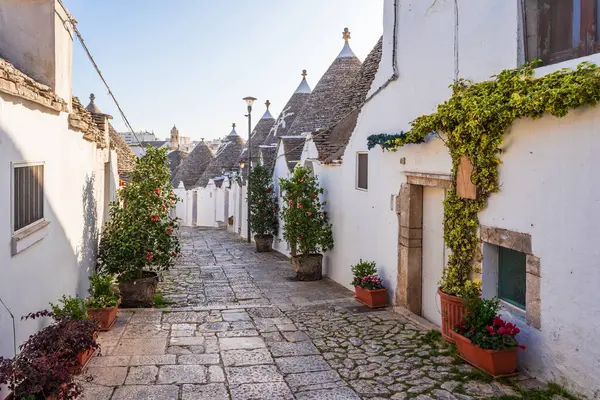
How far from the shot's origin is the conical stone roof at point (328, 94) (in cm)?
1817

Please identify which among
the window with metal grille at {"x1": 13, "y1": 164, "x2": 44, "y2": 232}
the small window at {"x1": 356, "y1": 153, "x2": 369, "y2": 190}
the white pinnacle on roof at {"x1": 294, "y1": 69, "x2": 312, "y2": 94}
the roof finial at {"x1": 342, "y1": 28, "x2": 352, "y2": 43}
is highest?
the roof finial at {"x1": 342, "y1": 28, "x2": 352, "y2": 43}

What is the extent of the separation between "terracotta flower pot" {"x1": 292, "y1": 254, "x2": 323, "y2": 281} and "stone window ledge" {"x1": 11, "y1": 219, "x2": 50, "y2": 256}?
20.7 ft

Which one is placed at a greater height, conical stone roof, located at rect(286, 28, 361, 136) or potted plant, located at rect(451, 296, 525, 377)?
conical stone roof, located at rect(286, 28, 361, 136)

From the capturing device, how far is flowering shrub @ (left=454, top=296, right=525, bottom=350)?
4898 mm

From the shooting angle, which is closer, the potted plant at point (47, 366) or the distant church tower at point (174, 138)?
the potted plant at point (47, 366)

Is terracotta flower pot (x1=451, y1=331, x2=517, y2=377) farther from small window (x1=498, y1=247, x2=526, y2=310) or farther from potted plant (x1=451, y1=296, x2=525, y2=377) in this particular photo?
small window (x1=498, y1=247, x2=526, y2=310)

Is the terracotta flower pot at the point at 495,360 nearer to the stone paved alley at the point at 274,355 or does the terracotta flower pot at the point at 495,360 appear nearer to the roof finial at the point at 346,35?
the stone paved alley at the point at 274,355

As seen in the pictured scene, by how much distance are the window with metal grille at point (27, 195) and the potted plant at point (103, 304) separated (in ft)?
5.88

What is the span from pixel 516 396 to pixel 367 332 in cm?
244

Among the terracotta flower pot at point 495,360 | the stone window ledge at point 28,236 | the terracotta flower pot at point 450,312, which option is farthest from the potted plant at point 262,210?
the terracotta flower pot at point 495,360

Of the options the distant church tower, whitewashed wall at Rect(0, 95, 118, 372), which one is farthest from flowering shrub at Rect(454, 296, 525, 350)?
the distant church tower

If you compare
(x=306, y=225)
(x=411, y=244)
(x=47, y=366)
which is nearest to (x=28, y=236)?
(x=47, y=366)

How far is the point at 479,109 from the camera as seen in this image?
5250mm

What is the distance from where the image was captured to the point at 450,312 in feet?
19.2
